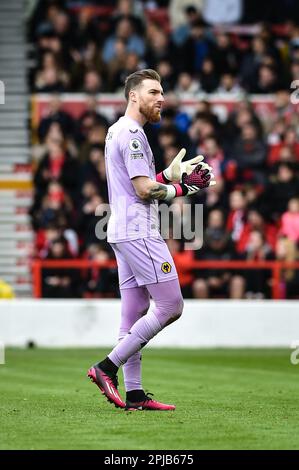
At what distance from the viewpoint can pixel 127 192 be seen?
9.38m

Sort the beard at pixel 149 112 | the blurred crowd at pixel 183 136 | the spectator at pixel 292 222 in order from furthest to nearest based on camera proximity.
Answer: the spectator at pixel 292 222
the blurred crowd at pixel 183 136
the beard at pixel 149 112

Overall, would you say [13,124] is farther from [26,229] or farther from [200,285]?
[200,285]

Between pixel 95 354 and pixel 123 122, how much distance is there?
783 cm

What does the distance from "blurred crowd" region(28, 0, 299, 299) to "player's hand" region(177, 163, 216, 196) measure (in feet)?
29.1

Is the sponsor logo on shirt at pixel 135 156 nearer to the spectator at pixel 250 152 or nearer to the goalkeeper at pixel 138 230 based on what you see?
the goalkeeper at pixel 138 230

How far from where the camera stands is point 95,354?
1688 cm

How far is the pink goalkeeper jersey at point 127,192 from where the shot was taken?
9328 millimetres

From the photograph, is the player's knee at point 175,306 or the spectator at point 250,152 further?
the spectator at point 250,152

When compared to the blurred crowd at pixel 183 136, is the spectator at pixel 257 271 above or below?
below

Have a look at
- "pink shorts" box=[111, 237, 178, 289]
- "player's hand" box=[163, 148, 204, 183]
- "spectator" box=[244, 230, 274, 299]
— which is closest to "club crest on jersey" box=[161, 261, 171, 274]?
"pink shorts" box=[111, 237, 178, 289]

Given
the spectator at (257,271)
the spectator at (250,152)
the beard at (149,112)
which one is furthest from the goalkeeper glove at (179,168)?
the spectator at (250,152)

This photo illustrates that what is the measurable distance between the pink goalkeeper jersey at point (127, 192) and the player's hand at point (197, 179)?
26 cm
